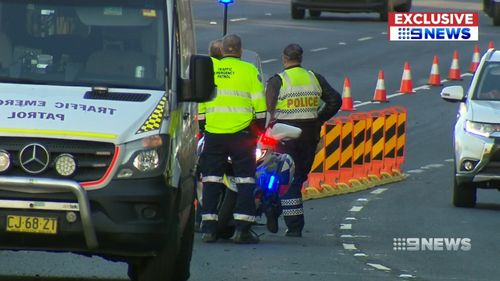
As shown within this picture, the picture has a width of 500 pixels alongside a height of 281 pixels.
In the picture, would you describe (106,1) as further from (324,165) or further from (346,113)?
(346,113)

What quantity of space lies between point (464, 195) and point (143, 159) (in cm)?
873

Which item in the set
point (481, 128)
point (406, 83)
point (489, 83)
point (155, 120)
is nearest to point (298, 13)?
point (406, 83)

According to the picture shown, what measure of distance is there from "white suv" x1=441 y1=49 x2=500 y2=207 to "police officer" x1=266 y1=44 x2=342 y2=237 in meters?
2.69

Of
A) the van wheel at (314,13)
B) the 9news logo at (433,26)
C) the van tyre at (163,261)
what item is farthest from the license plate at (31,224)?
the van wheel at (314,13)

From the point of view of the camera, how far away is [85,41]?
1091 centimetres

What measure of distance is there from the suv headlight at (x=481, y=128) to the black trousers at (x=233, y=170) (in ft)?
13.5

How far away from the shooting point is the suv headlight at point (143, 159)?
10055mm

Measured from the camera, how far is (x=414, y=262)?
13789mm

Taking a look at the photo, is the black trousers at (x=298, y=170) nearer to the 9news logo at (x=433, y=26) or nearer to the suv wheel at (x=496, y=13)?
the 9news logo at (x=433, y=26)

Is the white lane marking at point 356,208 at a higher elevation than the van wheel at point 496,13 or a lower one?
higher

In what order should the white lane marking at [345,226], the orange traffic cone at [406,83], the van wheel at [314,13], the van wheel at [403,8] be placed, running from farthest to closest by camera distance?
the van wheel at [314,13], the van wheel at [403,8], the orange traffic cone at [406,83], the white lane marking at [345,226]

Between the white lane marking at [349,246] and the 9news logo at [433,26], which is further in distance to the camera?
the 9news logo at [433,26]

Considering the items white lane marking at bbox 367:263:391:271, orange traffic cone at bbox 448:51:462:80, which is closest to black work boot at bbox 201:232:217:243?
white lane marking at bbox 367:263:391:271

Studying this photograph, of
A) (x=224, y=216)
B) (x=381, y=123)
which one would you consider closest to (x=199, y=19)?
(x=381, y=123)
